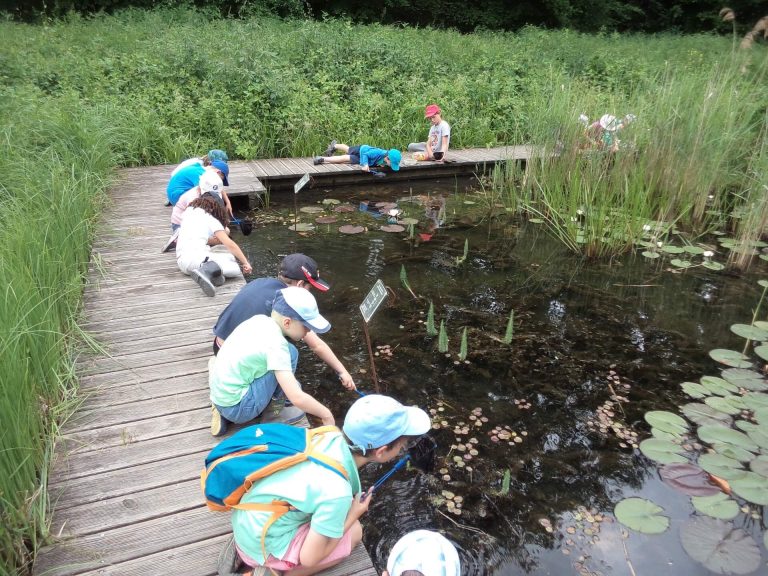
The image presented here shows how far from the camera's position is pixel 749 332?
4.25 m

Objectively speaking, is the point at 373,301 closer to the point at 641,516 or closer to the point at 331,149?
the point at 641,516

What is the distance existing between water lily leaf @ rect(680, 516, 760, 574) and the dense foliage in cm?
1567

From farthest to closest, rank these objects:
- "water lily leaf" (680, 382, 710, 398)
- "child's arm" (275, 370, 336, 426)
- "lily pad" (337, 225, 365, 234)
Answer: "lily pad" (337, 225, 365, 234) < "water lily leaf" (680, 382, 710, 398) < "child's arm" (275, 370, 336, 426)

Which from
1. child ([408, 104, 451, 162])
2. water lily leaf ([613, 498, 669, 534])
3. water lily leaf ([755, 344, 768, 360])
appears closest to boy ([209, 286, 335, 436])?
water lily leaf ([613, 498, 669, 534])

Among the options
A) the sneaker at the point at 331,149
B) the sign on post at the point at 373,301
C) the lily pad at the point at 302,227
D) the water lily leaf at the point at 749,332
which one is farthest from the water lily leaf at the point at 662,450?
the sneaker at the point at 331,149

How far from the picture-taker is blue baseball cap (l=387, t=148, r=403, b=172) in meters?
7.54

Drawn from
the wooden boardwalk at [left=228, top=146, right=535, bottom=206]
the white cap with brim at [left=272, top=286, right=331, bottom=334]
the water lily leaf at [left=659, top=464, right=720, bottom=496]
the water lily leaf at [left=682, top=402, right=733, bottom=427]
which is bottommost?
the water lily leaf at [left=659, top=464, right=720, bottom=496]

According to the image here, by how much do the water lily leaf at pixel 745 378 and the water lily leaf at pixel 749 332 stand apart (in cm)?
46

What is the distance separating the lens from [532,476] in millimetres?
3037

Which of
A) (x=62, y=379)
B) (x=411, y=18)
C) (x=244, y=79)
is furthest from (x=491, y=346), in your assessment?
(x=411, y=18)

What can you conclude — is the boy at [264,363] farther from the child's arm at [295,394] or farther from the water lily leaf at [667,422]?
the water lily leaf at [667,422]

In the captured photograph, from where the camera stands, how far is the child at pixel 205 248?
163 inches

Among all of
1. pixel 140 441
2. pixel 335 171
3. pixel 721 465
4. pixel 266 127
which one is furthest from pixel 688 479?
pixel 266 127

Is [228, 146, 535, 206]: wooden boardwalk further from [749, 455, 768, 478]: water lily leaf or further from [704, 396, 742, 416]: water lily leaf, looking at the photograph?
[749, 455, 768, 478]: water lily leaf
